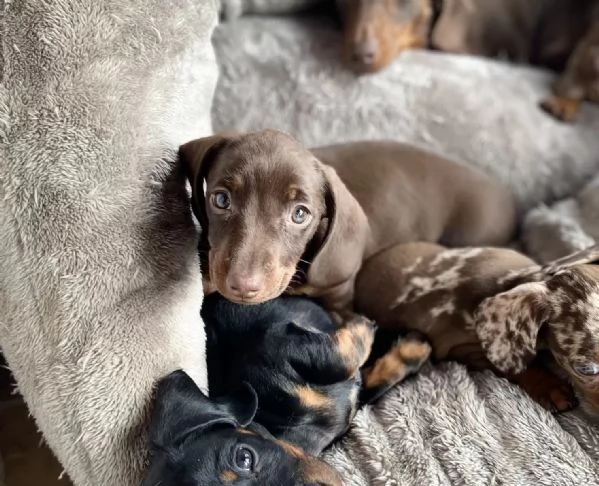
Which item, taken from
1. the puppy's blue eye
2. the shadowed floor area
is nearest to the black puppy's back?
the puppy's blue eye

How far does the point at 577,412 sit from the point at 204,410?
1.23m

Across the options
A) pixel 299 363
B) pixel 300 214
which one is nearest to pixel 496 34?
pixel 300 214

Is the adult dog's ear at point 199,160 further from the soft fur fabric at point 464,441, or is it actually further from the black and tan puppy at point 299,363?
the soft fur fabric at point 464,441

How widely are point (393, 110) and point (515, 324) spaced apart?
134cm

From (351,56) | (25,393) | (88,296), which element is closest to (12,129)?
(88,296)

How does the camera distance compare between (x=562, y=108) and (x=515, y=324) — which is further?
(x=562, y=108)

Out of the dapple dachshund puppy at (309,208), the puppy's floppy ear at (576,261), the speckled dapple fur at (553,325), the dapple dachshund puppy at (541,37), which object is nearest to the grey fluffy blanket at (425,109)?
the dapple dachshund puppy at (541,37)

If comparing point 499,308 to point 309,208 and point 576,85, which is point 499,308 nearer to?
point 309,208

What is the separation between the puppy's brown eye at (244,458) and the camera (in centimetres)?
187

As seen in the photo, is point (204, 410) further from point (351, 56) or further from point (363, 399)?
point (351, 56)

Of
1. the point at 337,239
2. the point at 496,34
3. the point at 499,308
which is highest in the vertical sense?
the point at 496,34

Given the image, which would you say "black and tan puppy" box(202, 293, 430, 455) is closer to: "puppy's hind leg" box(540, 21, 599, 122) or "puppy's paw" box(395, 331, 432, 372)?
"puppy's paw" box(395, 331, 432, 372)

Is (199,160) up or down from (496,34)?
up

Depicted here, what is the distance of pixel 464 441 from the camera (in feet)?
7.47
